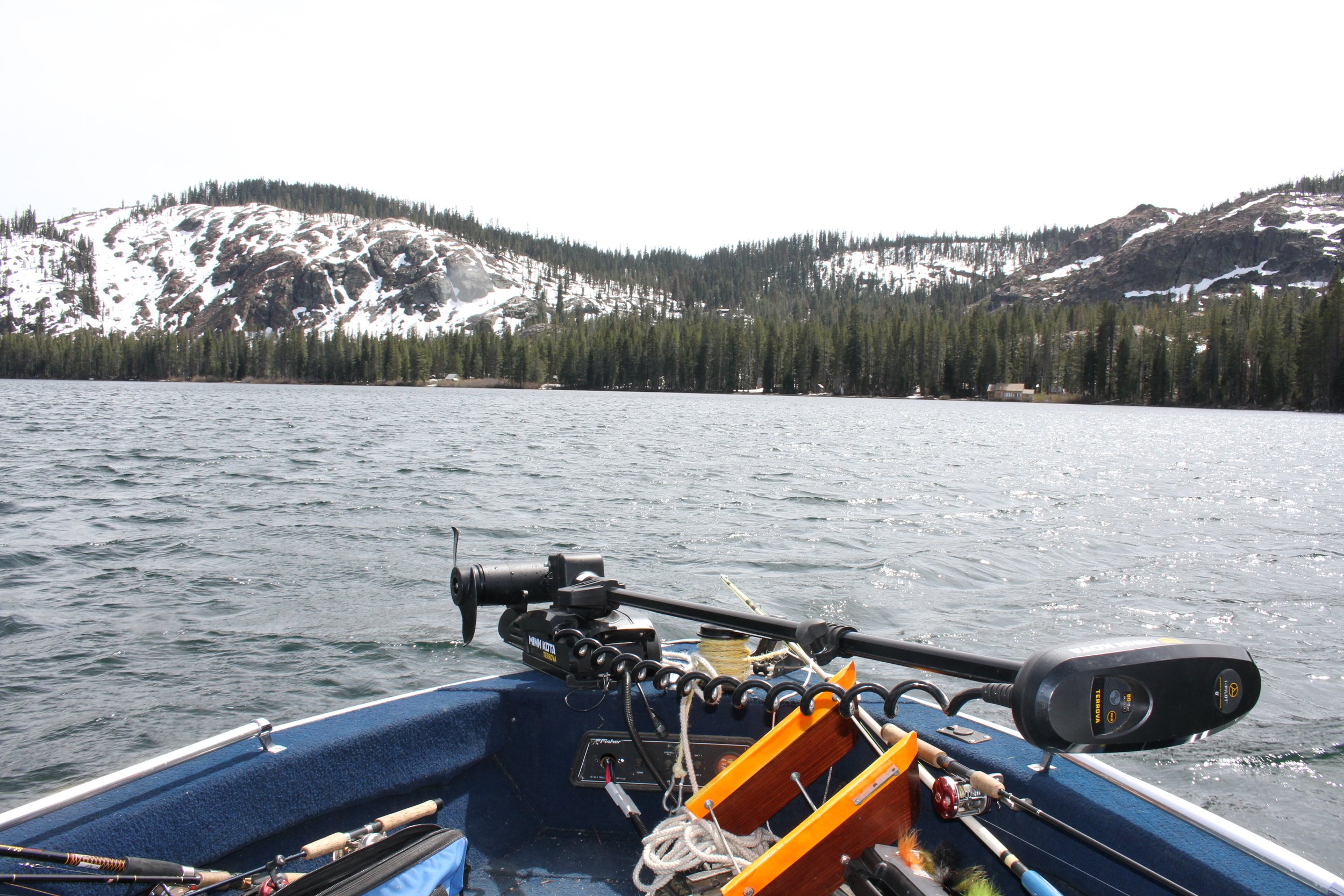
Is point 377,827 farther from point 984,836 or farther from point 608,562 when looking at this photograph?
point 608,562

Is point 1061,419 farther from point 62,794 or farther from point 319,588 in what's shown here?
point 62,794

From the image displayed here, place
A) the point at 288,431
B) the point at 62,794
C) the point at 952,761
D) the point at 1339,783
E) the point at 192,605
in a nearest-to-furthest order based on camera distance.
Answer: the point at 62,794 < the point at 952,761 < the point at 1339,783 < the point at 192,605 < the point at 288,431

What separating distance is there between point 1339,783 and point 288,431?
41825mm

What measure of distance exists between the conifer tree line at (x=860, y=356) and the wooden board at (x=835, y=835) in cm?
11102

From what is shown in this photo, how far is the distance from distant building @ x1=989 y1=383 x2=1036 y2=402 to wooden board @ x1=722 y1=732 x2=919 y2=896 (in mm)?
124112

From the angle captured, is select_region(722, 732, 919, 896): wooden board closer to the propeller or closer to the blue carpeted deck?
the blue carpeted deck

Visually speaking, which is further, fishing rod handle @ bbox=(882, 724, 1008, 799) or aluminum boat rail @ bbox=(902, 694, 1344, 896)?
fishing rod handle @ bbox=(882, 724, 1008, 799)

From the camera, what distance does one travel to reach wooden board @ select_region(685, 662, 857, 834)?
10.9ft

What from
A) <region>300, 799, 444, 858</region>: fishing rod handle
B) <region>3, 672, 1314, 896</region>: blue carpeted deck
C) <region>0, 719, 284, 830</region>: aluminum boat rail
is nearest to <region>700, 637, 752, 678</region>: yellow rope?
<region>3, 672, 1314, 896</region>: blue carpeted deck

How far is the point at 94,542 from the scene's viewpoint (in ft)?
49.4

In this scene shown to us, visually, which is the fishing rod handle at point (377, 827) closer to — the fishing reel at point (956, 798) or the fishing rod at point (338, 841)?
the fishing rod at point (338, 841)

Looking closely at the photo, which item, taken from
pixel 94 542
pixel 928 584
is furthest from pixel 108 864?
pixel 94 542

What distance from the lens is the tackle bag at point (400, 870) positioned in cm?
270

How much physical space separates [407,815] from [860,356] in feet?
409
